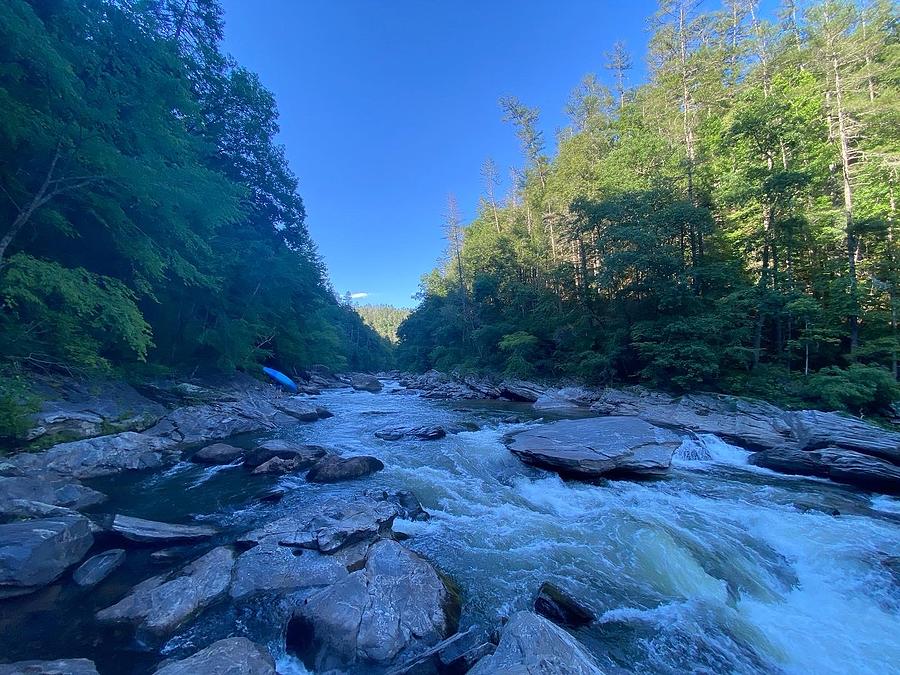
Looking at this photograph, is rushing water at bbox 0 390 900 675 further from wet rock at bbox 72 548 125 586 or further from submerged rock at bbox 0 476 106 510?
submerged rock at bbox 0 476 106 510

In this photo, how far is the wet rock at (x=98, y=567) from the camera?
4.66 m

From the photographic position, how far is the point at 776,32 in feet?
77.3

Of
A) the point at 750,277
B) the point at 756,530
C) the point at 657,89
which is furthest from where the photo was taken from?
the point at 657,89

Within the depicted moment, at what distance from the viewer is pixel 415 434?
Result: 12.9 meters

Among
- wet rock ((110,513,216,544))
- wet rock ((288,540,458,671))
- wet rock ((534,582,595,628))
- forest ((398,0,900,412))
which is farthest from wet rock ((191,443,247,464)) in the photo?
forest ((398,0,900,412))

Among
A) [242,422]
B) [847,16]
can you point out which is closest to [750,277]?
[847,16]

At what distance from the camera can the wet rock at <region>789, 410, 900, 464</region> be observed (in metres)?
8.48

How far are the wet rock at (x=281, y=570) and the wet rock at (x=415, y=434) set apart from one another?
7.43 meters

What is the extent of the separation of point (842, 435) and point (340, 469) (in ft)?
45.2

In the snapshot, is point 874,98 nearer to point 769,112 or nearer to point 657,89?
point 769,112

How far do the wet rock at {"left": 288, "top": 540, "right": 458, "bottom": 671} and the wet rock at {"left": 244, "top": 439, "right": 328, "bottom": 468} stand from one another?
20.9 ft

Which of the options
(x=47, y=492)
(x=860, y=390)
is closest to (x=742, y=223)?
(x=860, y=390)

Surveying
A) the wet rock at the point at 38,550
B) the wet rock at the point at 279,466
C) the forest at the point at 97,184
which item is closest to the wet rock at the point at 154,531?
the wet rock at the point at 38,550

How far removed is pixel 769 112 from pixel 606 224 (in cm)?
876
